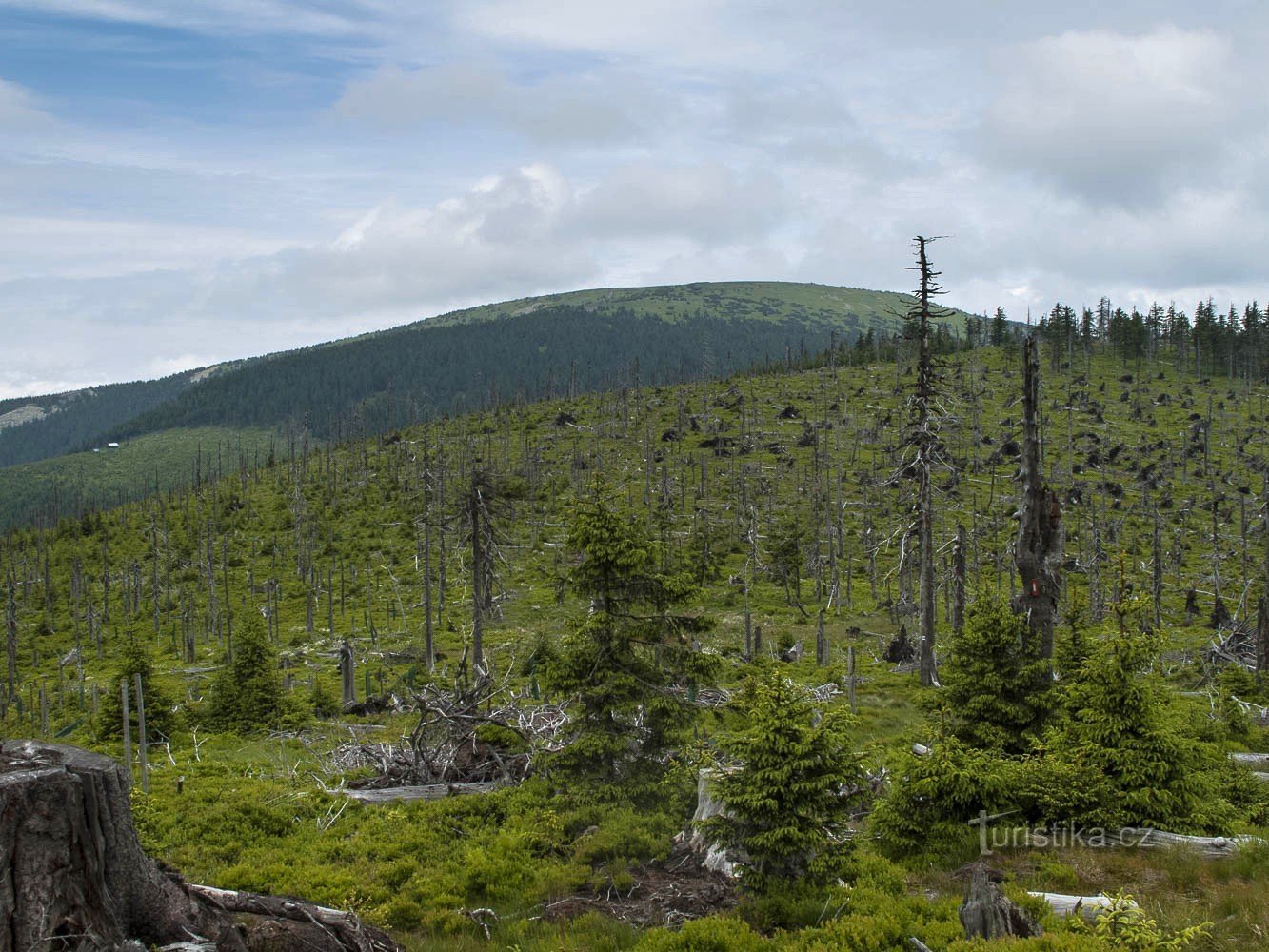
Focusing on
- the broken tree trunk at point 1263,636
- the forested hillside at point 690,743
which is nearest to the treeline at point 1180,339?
the forested hillside at point 690,743

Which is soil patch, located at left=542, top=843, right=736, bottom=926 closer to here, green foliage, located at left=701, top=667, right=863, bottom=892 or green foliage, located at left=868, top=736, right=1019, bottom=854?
green foliage, located at left=701, top=667, right=863, bottom=892

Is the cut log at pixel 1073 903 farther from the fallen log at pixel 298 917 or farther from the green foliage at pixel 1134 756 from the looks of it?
the fallen log at pixel 298 917

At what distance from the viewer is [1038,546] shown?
15.0 m

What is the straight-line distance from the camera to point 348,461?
394 feet

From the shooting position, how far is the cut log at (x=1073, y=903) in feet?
27.7

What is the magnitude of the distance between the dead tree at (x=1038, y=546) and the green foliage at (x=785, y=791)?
7250mm

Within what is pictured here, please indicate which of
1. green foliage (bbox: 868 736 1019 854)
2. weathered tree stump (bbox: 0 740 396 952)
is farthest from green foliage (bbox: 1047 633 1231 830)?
weathered tree stump (bbox: 0 740 396 952)

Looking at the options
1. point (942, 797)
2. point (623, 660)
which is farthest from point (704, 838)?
point (623, 660)

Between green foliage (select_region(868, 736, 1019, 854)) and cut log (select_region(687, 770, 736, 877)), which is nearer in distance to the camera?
green foliage (select_region(868, 736, 1019, 854))

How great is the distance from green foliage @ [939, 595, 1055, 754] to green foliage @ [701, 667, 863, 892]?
4.86 metres

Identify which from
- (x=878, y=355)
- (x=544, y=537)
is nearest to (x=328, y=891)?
(x=544, y=537)

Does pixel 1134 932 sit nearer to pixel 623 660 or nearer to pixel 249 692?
pixel 623 660

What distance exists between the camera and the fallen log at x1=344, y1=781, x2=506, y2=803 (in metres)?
16.7

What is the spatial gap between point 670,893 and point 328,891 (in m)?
5.27
